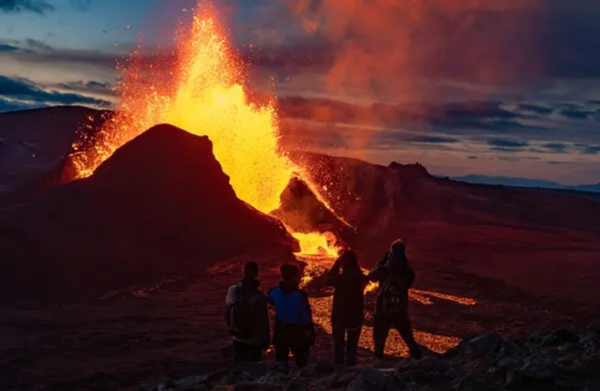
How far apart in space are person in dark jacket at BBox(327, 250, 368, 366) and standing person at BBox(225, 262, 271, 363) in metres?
1.15

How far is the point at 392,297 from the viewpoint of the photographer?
30.1 feet

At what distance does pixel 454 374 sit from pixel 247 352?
105 inches

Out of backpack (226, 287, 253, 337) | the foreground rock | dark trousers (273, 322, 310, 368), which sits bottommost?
the foreground rock

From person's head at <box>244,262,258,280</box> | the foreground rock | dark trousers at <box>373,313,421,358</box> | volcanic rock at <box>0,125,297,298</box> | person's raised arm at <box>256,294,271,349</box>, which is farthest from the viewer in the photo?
volcanic rock at <box>0,125,297,298</box>

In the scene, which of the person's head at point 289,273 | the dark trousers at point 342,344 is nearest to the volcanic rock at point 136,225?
the dark trousers at point 342,344

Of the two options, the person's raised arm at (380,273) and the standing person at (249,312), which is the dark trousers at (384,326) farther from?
the standing person at (249,312)

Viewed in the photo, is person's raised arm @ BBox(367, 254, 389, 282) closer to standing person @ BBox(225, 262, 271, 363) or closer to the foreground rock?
the foreground rock

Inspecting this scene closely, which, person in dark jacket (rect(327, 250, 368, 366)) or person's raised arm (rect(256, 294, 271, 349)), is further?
person in dark jacket (rect(327, 250, 368, 366))

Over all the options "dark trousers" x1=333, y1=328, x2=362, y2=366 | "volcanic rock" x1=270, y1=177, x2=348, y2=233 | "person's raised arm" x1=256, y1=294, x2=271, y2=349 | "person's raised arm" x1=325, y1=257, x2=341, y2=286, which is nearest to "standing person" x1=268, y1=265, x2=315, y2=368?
"person's raised arm" x1=256, y1=294, x2=271, y2=349

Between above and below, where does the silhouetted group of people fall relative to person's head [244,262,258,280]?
below

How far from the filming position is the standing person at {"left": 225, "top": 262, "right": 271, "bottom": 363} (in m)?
8.41

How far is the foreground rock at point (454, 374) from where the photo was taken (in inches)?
286

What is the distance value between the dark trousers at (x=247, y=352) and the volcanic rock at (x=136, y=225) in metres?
13.3

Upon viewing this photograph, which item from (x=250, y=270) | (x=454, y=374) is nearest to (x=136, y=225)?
(x=250, y=270)
